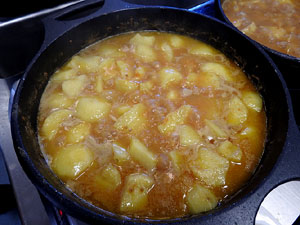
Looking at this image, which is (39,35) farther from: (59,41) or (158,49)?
(158,49)

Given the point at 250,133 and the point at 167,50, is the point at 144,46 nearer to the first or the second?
the point at 167,50

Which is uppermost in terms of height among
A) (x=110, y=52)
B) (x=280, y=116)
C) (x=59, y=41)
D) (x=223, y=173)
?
(x=59, y=41)

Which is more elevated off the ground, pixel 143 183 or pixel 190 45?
pixel 190 45

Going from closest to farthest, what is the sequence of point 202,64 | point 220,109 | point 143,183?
point 143,183, point 220,109, point 202,64

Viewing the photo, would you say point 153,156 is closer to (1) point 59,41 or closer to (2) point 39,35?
(1) point 59,41

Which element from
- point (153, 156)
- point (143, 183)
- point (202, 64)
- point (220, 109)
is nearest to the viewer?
point (143, 183)

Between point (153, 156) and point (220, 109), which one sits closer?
point (153, 156)

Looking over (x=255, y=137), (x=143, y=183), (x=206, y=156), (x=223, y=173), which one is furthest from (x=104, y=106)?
(x=255, y=137)

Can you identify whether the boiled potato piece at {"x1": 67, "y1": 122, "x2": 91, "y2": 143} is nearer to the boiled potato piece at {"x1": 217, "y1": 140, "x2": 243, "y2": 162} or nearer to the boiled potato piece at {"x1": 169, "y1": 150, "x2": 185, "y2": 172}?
the boiled potato piece at {"x1": 169, "y1": 150, "x2": 185, "y2": 172}

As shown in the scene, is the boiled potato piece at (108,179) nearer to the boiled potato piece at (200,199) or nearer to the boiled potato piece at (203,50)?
the boiled potato piece at (200,199)
